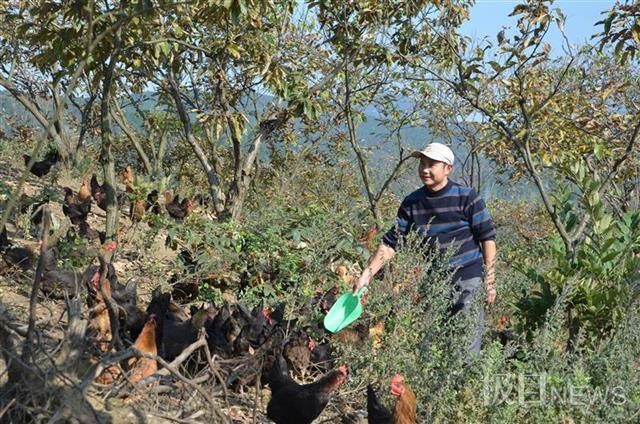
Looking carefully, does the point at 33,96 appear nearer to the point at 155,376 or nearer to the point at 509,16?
the point at 509,16

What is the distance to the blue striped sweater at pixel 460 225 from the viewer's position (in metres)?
4.20

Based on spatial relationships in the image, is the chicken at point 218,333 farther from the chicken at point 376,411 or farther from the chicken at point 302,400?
the chicken at point 376,411

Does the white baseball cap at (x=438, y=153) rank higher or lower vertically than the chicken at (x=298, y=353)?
higher

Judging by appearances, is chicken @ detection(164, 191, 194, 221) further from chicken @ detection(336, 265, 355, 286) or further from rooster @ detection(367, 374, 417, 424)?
rooster @ detection(367, 374, 417, 424)

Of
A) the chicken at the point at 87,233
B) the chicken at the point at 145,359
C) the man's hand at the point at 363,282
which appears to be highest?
the chicken at the point at 87,233

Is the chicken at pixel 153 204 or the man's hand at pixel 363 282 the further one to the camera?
the chicken at pixel 153 204

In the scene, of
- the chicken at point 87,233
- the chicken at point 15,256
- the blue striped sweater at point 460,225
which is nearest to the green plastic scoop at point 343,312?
the blue striped sweater at point 460,225

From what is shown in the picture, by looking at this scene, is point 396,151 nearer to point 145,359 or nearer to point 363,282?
point 363,282

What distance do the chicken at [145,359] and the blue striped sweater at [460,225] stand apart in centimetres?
153

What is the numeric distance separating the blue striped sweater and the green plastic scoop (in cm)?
43

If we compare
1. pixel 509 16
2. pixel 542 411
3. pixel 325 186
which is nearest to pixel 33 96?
pixel 325 186

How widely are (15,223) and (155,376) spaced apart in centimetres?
473

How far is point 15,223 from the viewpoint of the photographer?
695 cm

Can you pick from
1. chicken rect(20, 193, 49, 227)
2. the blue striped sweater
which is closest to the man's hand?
the blue striped sweater
